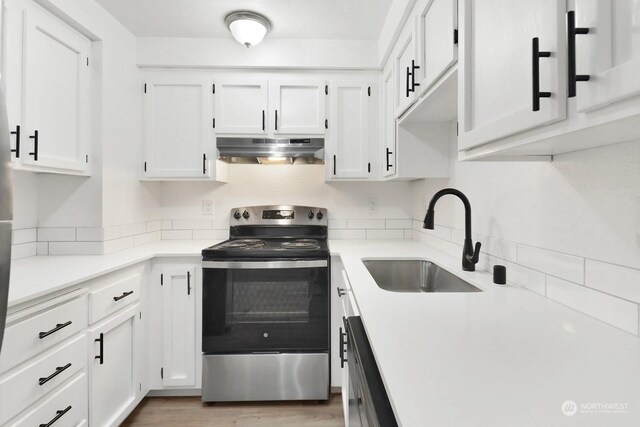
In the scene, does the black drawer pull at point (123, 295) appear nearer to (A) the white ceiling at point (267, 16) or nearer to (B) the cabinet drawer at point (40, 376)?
(B) the cabinet drawer at point (40, 376)

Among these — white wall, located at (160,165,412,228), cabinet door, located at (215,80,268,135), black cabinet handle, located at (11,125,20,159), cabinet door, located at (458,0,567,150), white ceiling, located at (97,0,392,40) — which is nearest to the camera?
cabinet door, located at (458,0,567,150)

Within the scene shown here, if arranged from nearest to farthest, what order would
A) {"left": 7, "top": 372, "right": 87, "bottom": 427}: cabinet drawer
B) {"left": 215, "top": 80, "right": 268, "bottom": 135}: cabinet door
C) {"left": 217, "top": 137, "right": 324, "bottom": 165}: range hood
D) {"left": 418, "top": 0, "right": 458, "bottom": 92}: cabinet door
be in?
{"left": 418, "top": 0, "right": 458, "bottom": 92}: cabinet door
{"left": 7, "top": 372, "right": 87, "bottom": 427}: cabinet drawer
{"left": 217, "top": 137, "right": 324, "bottom": 165}: range hood
{"left": 215, "top": 80, "right": 268, "bottom": 135}: cabinet door

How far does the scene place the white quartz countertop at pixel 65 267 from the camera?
47.5 inches

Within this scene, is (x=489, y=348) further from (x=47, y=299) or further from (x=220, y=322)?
(x=220, y=322)

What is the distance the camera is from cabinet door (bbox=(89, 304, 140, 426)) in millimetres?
1522

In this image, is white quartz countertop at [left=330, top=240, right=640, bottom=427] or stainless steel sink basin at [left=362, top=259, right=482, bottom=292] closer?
white quartz countertop at [left=330, top=240, right=640, bottom=427]

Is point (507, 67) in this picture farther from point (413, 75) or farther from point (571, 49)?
point (413, 75)

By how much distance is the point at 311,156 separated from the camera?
89.9 inches

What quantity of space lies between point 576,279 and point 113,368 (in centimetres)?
207

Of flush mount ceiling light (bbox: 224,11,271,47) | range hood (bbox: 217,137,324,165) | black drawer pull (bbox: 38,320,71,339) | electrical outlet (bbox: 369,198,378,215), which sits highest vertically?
flush mount ceiling light (bbox: 224,11,271,47)

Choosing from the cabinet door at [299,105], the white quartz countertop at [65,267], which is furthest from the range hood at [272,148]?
the white quartz countertop at [65,267]

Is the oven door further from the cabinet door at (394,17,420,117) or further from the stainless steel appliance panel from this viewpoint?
the cabinet door at (394,17,420,117)

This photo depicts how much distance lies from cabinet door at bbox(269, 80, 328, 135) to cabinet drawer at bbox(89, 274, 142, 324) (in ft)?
4.48

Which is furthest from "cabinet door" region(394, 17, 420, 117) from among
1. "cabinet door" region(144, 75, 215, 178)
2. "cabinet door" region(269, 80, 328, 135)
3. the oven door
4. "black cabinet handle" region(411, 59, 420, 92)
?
"cabinet door" region(144, 75, 215, 178)
